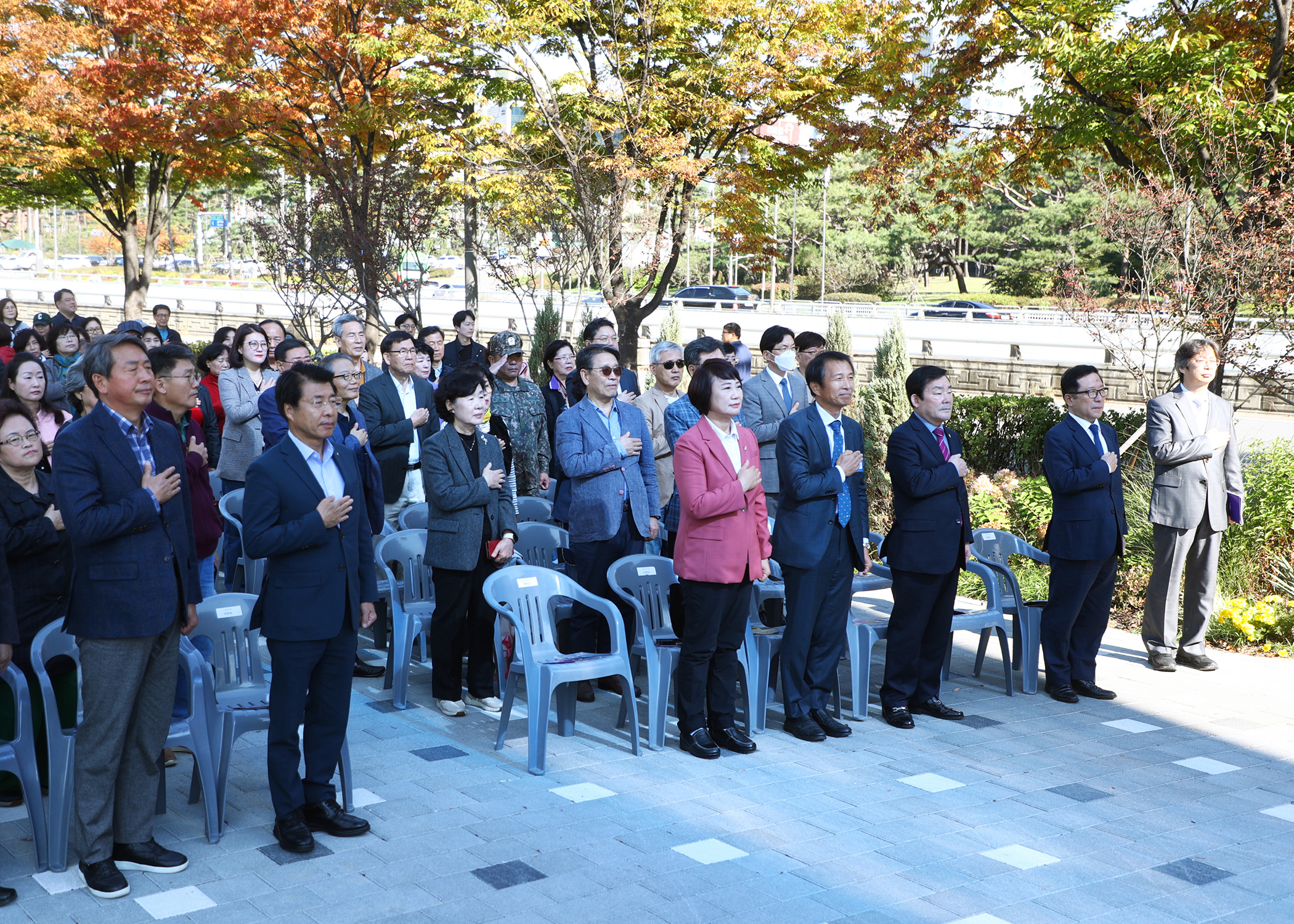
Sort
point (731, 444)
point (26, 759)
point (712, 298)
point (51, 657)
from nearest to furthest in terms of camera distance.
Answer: point (26, 759) → point (51, 657) → point (731, 444) → point (712, 298)

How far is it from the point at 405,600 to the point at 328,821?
210 cm

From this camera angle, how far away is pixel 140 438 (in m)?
4.12

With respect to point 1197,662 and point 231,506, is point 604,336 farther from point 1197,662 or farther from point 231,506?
point 1197,662

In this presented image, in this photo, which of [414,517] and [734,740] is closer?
[734,740]

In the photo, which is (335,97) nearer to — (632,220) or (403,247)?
(403,247)

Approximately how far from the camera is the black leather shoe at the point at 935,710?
6.24m

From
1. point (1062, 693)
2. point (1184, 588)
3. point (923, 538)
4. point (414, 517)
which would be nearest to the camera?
point (923, 538)

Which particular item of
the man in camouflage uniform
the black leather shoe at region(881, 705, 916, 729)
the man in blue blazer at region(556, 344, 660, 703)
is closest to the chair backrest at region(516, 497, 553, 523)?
the man in camouflage uniform

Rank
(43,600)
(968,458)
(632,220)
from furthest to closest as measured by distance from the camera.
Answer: (632,220), (968,458), (43,600)

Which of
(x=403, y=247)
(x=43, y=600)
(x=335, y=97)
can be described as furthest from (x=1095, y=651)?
(x=335, y=97)

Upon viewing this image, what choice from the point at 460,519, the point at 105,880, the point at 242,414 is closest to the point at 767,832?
the point at 460,519

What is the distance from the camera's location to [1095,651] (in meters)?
6.75

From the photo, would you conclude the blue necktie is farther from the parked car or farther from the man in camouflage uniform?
the parked car

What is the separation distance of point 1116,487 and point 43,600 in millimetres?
5564
